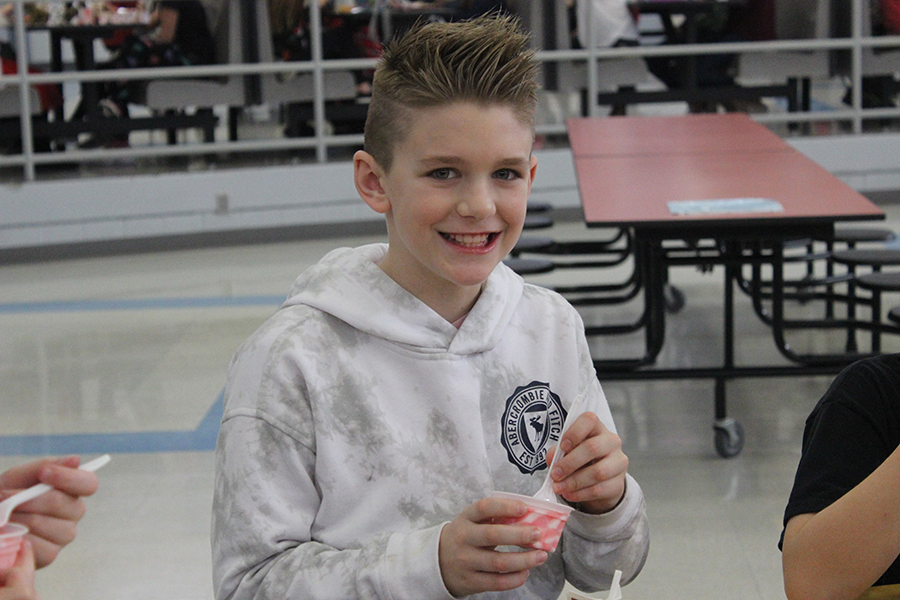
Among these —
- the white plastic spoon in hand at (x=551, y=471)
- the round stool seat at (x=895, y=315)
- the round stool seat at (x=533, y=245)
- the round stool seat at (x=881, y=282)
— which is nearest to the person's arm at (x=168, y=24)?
the round stool seat at (x=533, y=245)

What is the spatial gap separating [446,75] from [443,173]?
11cm

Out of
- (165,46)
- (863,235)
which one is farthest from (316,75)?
(863,235)

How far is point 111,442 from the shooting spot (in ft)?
11.6

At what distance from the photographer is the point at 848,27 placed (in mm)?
7559

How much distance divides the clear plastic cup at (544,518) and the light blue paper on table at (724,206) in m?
2.24

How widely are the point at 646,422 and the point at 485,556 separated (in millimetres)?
2674

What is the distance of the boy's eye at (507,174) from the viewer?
123 centimetres

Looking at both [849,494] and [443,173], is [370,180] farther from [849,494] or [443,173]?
[849,494]

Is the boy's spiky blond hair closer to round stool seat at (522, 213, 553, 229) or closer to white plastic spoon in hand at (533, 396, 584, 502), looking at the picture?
white plastic spoon in hand at (533, 396, 584, 502)

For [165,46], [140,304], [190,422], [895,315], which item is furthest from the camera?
[165,46]

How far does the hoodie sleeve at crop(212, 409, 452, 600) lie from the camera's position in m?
1.12

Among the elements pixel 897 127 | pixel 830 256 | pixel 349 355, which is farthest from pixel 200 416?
pixel 897 127

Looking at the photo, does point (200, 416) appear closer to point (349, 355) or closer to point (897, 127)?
point (349, 355)

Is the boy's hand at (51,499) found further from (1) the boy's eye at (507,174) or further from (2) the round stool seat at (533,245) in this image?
(2) the round stool seat at (533,245)
